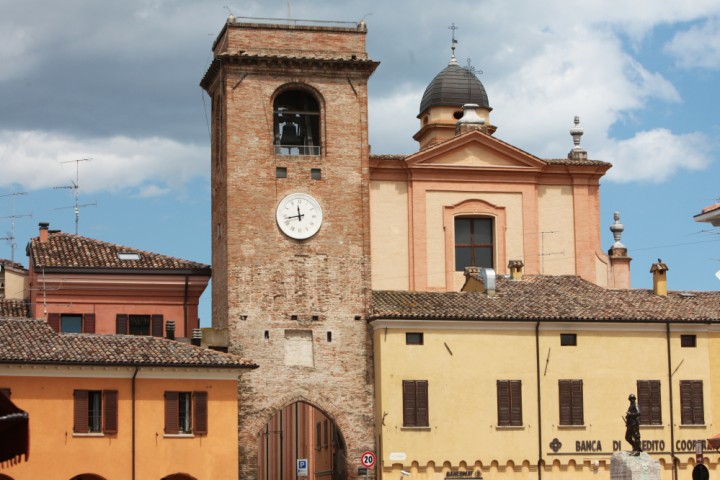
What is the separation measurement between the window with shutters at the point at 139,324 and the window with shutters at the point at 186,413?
21.7ft

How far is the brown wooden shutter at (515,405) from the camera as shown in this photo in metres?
43.5

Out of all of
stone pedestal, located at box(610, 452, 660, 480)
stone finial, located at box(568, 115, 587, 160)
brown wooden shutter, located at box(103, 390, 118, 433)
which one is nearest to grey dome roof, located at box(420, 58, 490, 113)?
stone finial, located at box(568, 115, 587, 160)

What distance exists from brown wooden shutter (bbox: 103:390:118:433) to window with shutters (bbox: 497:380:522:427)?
38.1 feet

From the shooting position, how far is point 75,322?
46.5 metres

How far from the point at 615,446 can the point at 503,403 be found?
3797 millimetres

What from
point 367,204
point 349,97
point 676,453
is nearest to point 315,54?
point 349,97

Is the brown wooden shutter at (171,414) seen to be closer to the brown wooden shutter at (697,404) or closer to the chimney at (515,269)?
the chimney at (515,269)

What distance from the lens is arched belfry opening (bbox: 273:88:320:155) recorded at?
152 feet

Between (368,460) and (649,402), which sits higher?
(649,402)

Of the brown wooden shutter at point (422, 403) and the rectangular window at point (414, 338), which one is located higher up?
the rectangular window at point (414, 338)

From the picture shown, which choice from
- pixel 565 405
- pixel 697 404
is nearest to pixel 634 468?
pixel 565 405

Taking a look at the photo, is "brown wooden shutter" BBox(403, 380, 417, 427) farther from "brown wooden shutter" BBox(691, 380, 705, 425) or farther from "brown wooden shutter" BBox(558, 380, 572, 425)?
"brown wooden shutter" BBox(691, 380, 705, 425)

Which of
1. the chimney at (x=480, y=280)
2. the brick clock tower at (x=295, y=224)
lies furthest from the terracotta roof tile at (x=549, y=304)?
the brick clock tower at (x=295, y=224)

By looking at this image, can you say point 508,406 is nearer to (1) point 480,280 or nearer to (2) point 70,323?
(1) point 480,280
